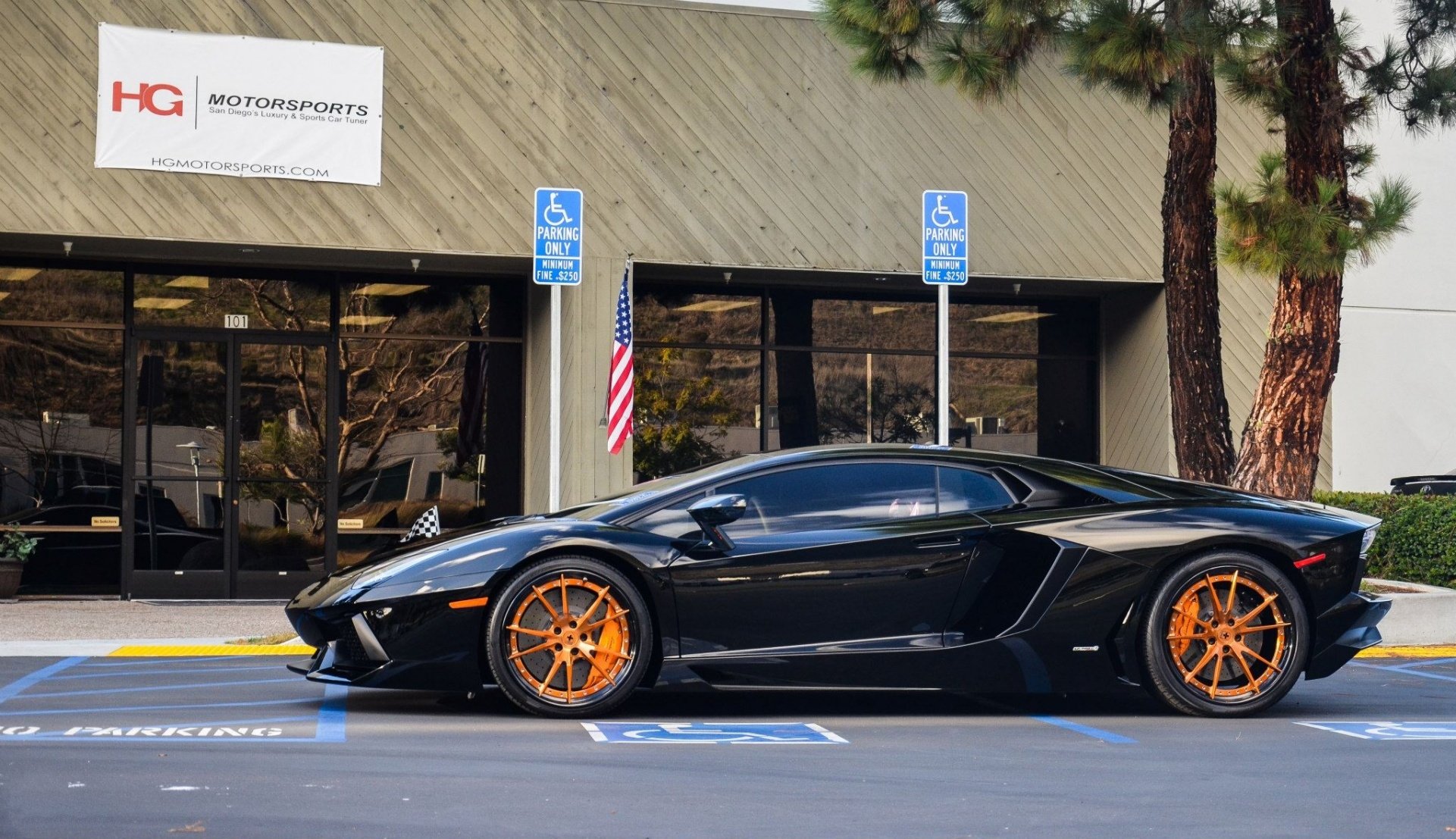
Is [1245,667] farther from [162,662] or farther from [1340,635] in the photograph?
[162,662]

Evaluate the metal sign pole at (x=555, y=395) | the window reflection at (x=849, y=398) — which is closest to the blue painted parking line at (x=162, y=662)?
the metal sign pole at (x=555, y=395)

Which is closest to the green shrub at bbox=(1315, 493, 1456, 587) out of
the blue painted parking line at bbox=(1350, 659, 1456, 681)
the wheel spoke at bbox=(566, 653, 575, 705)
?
the blue painted parking line at bbox=(1350, 659, 1456, 681)

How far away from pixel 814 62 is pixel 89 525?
289 inches

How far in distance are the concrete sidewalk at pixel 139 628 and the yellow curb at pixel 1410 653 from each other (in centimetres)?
645

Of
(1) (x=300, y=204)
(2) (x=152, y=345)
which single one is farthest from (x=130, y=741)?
(2) (x=152, y=345)

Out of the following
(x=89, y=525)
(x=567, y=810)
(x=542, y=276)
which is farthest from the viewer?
(x=89, y=525)

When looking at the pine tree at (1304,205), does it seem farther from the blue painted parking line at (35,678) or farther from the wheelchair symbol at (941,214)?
the blue painted parking line at (35,678)

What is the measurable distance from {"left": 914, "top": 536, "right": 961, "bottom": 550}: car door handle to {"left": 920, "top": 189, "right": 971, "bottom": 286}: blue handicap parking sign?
4.20m

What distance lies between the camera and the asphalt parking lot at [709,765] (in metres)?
4.64

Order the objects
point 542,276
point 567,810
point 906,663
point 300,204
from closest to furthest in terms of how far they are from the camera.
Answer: point 567,810, point 906,663, point 542,276, point 300,204

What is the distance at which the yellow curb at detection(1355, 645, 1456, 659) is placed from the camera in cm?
→ 978

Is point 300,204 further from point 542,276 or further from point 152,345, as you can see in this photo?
point 542,276

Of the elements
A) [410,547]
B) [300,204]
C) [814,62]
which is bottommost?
[410,547]

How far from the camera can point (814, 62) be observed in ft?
45.5
